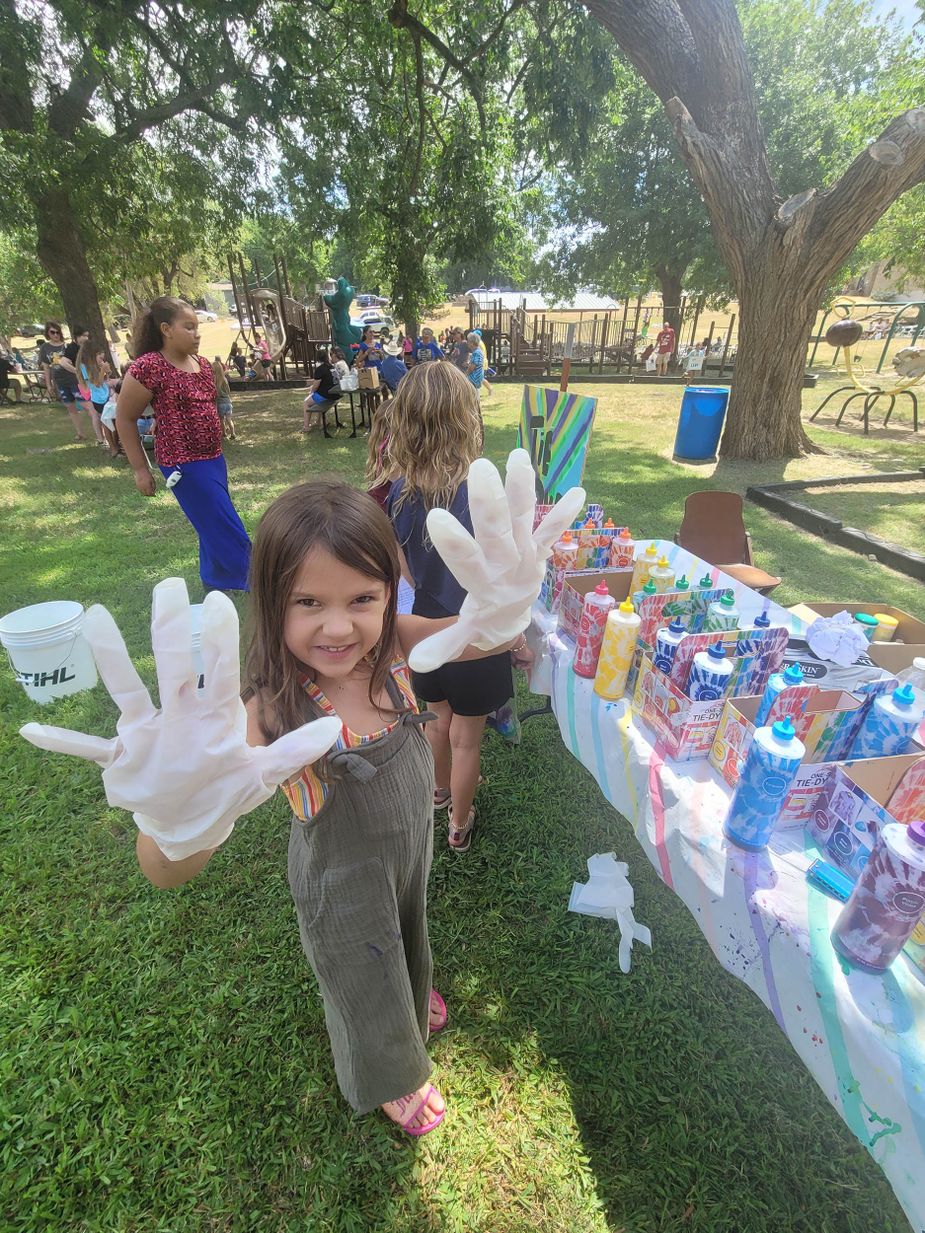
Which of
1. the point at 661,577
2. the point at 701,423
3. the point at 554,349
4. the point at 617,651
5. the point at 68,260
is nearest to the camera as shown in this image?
the point at 617,651

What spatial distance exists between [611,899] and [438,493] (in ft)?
5.41

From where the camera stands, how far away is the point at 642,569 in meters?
2.04

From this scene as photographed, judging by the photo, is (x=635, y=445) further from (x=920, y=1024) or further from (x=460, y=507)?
(x=920, y=1024)

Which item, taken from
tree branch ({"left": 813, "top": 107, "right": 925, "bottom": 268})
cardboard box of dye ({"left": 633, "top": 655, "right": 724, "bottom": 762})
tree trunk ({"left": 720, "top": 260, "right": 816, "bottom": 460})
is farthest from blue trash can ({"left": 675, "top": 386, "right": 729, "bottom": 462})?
cardboard box of dye ({"left": 633, "top": 655, "right": 724, "bottom": 762})

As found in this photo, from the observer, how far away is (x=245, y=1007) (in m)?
1.90

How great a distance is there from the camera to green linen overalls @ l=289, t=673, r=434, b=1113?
1.20 metres

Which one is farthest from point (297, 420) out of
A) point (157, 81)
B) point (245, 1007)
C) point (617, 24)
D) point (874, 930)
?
point (874, 930)

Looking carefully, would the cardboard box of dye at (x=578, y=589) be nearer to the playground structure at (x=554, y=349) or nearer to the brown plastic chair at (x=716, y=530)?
the brown plastic chair at (x=716, y=530)

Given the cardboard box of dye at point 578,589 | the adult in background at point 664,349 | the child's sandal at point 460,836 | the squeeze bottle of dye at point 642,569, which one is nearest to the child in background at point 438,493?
the cardboard box of dye at point 578,589

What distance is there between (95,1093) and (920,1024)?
212 centimetres

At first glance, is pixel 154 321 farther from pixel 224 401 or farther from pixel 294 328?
pixel 294 328

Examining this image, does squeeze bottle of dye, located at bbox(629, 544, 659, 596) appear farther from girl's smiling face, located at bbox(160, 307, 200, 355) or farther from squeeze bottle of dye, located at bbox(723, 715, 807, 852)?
girl's smiling face, located at bbox(160, 307, 200, 355)

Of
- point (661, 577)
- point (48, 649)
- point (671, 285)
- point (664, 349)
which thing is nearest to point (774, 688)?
point (661, 577)

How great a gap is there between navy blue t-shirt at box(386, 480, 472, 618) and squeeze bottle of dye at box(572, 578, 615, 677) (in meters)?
0.43
